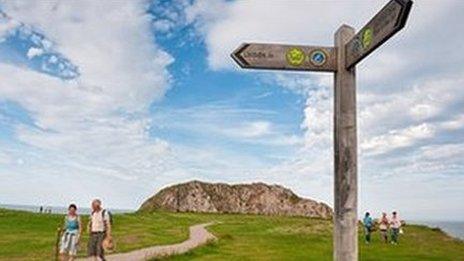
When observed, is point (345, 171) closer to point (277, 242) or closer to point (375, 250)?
point (375, 250)

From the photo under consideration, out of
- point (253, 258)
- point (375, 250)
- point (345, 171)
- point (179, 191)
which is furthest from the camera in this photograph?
point (179, 191)

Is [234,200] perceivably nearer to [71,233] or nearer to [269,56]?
[71,233]

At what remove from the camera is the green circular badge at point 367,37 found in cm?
834

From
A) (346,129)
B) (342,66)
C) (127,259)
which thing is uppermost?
(342,66)

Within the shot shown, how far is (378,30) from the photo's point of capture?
820 cm

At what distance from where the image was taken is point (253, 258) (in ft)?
85.4

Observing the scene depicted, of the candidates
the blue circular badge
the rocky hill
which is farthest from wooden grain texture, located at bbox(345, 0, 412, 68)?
the rocky hill

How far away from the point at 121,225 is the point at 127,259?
27.9 metres

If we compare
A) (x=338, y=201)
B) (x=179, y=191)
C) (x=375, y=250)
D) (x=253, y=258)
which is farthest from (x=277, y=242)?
(x=179, y=191)

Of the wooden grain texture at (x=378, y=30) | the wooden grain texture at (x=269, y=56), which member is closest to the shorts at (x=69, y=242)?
the wooden grain texture at (x=269, y=56)

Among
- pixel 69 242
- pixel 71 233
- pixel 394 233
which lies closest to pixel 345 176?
pixel 71 233

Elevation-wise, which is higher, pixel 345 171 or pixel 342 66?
pixel 342 66

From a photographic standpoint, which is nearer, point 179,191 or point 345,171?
point 345,171

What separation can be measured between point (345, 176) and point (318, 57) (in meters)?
1.82
